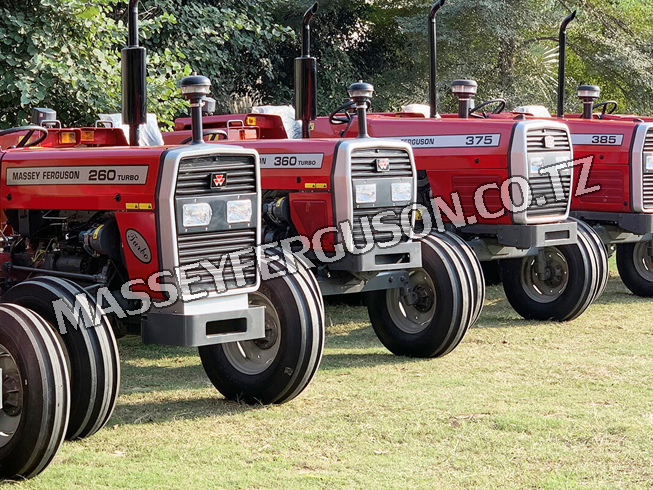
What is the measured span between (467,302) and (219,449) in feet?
8.43

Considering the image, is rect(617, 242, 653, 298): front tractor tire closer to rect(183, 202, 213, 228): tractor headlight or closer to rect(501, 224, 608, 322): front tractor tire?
rect(501, 224, 608, 322): front tractor tire

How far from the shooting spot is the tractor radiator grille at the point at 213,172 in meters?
4.95

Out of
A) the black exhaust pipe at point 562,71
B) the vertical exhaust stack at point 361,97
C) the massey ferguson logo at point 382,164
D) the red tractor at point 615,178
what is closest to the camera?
the vertical exhaust stack at point 361,97

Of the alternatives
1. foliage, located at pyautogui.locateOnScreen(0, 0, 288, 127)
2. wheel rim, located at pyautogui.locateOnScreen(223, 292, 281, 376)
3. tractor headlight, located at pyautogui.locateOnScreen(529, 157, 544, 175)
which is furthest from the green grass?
foliage, located at pyautogui.locateOnScreen(0, 0, 288, 127)

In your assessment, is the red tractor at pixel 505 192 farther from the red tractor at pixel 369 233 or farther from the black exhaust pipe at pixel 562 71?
the black exhaust pipe at pixel 562 71

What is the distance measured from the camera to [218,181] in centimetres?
507

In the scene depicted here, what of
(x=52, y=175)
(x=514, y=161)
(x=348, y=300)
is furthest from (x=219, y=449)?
(x=348, y=300)

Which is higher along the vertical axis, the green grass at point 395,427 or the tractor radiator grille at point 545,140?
the tractor radiator grille at point 545,140

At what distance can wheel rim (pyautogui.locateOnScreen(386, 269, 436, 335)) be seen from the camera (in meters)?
6.96

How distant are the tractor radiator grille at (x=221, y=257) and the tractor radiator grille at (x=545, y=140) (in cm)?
326

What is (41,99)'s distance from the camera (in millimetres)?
9695

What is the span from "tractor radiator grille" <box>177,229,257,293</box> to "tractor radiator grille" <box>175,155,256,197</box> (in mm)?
208

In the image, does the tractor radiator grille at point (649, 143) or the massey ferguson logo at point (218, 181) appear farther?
the tractor radiator grille at point (649, 143)

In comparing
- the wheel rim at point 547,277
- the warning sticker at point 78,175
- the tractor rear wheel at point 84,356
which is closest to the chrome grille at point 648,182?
the wheel rim at point 547,277
